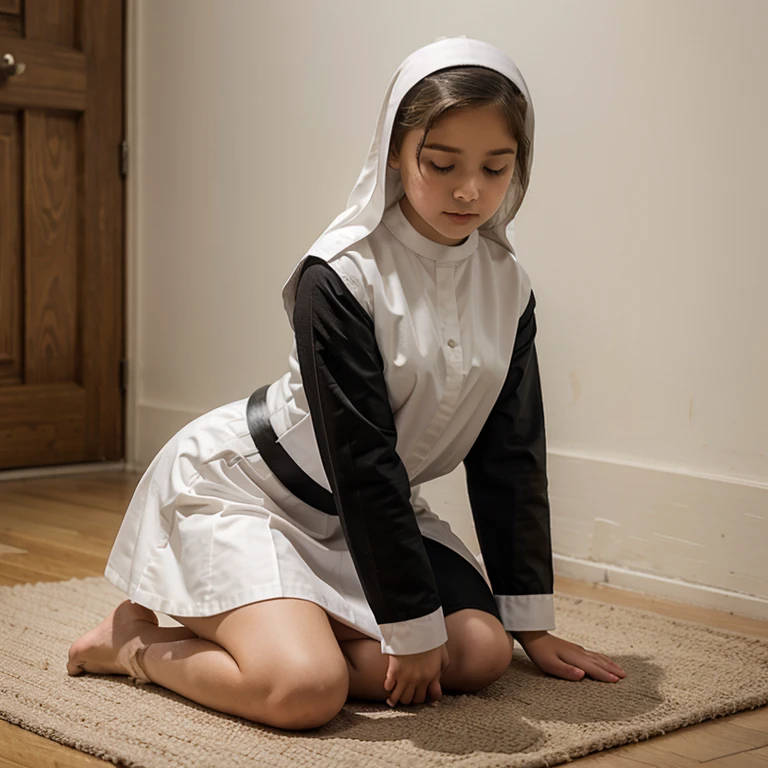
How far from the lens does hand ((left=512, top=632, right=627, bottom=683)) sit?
1404 mm

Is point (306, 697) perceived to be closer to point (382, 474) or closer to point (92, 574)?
point (382, 474)

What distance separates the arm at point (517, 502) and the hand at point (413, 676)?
14 cm

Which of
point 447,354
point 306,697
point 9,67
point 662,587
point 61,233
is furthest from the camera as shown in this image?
point 61,233

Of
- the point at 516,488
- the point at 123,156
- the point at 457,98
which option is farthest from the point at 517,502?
the point at 123,156

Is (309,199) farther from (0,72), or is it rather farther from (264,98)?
(0,72)

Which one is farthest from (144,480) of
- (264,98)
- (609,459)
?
(264,98)

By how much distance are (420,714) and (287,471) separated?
32cm

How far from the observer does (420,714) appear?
1280 millimetres

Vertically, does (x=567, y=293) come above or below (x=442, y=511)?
above

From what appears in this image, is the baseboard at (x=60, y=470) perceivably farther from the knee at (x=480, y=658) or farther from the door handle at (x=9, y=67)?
the knee at (x=480, y=658)

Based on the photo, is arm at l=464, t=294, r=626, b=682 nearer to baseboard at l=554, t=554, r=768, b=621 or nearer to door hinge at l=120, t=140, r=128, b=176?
baseboard at l=554, t=554, r=768, b=621

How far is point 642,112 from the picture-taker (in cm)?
193

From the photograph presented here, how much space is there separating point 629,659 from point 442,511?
0.77 metres

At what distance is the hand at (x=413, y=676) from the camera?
4.10 feet
